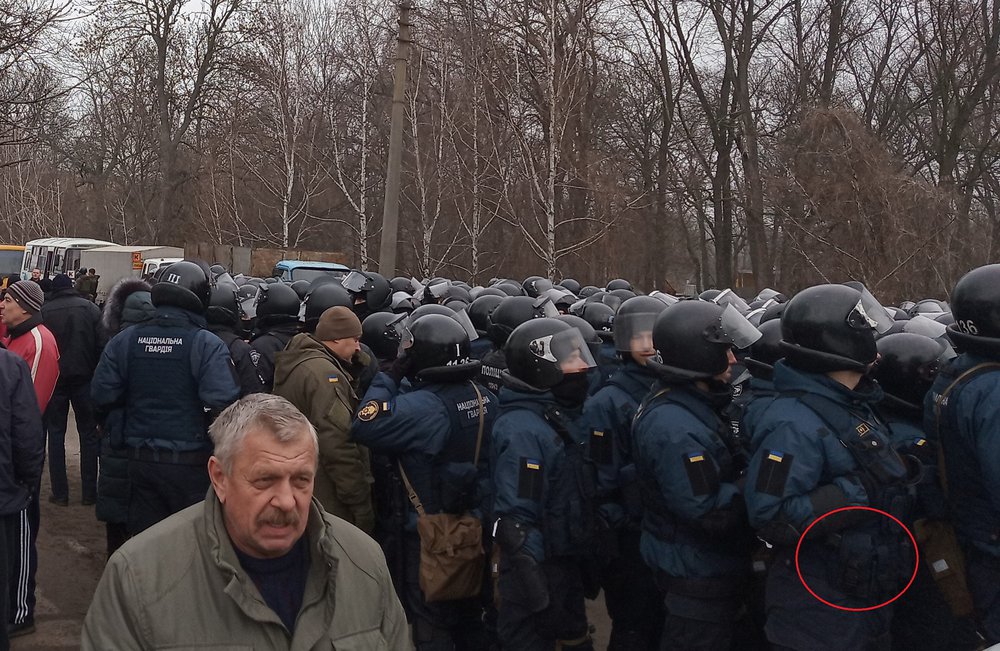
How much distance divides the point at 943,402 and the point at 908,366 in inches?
33.4

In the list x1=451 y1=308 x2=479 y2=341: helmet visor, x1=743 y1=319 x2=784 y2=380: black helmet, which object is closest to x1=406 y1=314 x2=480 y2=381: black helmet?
x1=451 y1=308 x2=479 y2=341: helmet visor

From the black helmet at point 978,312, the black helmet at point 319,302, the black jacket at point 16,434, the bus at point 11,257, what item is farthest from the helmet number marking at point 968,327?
the bus at point 11,257

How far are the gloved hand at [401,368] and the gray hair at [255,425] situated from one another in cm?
263

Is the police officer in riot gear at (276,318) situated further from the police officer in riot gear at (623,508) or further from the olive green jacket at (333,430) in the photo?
the police officer in riot gear at (623,508)

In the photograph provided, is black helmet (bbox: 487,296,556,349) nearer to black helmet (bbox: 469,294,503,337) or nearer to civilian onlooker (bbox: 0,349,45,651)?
black helmet (bbox: 469,294,503,337)

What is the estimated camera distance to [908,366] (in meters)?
4.77

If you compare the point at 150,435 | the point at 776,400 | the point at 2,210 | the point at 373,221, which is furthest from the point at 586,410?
the point at 2,210

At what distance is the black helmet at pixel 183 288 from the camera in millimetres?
5645

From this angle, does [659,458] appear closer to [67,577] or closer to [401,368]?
[401,368]

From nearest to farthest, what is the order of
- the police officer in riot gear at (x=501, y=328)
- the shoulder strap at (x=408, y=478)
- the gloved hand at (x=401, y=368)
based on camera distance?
the shoulder strap at (x=408, y=478) < the gloved hand at (x=401, y=368) < the police officer in riot gear at (x=501, y=328)

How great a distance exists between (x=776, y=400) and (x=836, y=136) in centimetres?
1604

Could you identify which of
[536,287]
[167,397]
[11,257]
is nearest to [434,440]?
[167,397]

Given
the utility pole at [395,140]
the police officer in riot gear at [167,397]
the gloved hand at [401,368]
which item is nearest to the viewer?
the gloved hand at [401,368]

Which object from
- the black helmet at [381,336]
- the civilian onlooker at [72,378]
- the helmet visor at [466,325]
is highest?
the helmet visor at [466,325]
